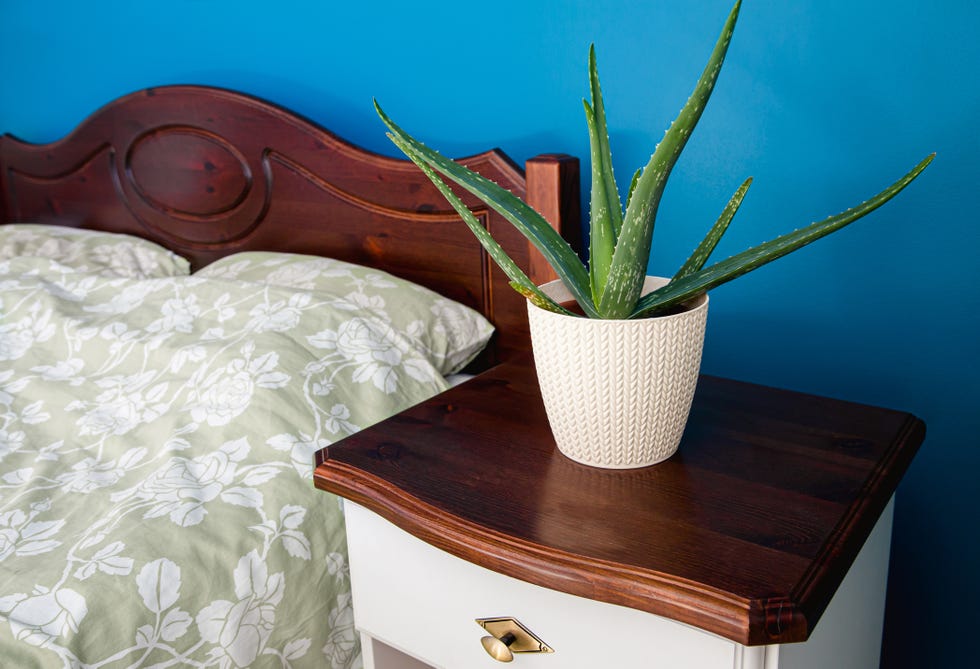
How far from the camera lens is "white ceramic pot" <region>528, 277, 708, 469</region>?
0.79m

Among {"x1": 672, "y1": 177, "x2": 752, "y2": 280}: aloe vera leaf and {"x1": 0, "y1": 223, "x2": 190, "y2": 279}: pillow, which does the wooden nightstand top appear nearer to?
{"x1": 672, "y1": 177, "x2": 752, "y2": 280}: aloe vera leaf

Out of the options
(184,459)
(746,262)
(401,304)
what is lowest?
(184,459)

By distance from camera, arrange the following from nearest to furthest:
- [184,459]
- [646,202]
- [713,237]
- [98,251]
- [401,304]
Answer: [646,202] < [713,237] < [184,459] < [401,304] < [98,251]

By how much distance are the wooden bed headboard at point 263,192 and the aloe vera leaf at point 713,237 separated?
0.38 metres

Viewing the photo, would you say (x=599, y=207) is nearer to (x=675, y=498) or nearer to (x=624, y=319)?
(x=624, y=319)

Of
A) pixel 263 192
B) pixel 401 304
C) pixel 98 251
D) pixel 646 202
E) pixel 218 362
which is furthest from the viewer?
pixel 98 251

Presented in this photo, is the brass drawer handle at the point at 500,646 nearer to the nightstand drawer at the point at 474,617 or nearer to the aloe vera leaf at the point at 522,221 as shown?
the nightstand drawer at the point at 474,617

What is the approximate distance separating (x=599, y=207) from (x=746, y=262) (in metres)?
0.15

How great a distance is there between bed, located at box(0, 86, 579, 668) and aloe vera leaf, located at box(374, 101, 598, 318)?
1.31 feet

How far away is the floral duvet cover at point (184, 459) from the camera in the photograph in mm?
851

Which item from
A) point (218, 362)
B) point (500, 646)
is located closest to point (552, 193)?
point (218, 362)

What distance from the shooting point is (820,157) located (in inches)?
43.8

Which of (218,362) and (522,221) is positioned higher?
(522,221)

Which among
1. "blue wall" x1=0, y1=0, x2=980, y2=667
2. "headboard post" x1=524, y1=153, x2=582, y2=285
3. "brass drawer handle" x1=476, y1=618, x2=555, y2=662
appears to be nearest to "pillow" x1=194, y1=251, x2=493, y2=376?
"headboard post" x1=524, y1=153, x2=582, y2=285
